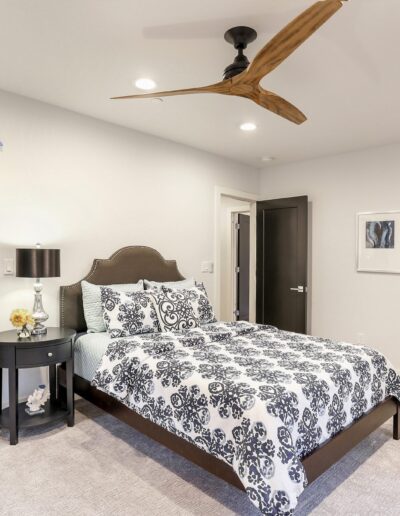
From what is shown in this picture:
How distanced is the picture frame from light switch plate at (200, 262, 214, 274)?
180cm

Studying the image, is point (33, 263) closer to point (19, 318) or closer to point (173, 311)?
point (19, 318)

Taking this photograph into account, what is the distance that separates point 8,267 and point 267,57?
2.44 meters

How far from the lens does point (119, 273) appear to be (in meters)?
3.62

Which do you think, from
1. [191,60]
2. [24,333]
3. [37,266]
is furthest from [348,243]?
[24,333]

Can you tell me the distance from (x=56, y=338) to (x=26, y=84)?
6.34 ft

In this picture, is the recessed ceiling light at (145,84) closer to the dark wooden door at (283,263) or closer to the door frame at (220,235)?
the door frame at (220,235)

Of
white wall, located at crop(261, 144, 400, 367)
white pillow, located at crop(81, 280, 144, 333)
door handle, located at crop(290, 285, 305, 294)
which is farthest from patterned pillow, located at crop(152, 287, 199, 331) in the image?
white wall, located at crop(261, 144, 400, 367)

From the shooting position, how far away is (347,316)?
15.0ft

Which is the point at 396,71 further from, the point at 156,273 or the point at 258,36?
the point at 156,273

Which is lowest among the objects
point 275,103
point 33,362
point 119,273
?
point 33,362

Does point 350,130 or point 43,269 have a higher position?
point 350,130

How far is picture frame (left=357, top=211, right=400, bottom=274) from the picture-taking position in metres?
4.17

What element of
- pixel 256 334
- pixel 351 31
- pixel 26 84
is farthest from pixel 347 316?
pixel 26 84

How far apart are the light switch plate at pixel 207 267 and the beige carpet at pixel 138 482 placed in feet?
7.58
